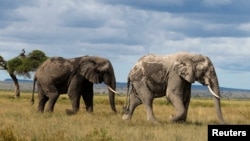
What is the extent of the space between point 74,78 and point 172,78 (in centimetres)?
695

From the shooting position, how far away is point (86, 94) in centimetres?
2730

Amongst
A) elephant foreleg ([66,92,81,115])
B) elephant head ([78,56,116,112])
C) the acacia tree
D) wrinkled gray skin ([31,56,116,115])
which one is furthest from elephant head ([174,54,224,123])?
the acacia tree

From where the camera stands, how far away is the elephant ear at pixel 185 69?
20.7 metres

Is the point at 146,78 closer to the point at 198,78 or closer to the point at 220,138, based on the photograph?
the point at 198,78

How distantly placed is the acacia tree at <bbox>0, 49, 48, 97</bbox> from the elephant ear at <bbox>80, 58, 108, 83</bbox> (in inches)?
1569

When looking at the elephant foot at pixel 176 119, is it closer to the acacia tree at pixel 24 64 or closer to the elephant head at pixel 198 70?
the elephant head at pixel 198 70

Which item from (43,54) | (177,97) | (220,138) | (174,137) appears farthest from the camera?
(43,54)

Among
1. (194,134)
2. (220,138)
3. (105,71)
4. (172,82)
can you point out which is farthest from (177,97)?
(220,138)

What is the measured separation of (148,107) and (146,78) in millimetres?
1090

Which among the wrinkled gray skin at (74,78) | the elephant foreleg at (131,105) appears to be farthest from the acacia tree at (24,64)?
the elephant foreleg at (131,105)

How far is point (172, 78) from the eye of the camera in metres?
21.1

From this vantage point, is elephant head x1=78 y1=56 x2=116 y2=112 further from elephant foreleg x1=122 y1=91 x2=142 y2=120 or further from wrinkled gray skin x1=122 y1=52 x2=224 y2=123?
wrinkled gray skin x1=122 y1=52 x2=224 y2=123

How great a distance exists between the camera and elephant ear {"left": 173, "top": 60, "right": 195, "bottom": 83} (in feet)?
67.8

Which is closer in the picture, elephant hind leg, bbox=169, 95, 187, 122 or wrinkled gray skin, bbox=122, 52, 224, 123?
elephant hind leg, bbox=169, 95, 187, 122
